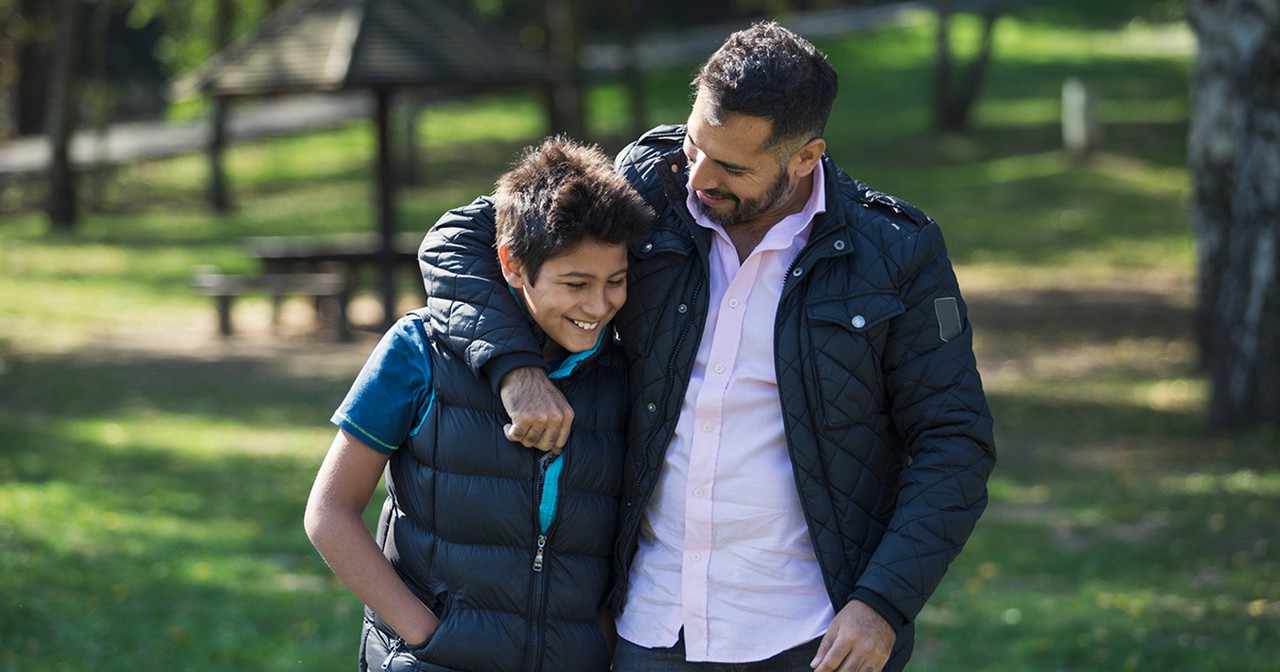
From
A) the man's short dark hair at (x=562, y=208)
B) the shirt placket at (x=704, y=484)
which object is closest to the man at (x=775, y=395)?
the shirt placket at (x=704, y=484)

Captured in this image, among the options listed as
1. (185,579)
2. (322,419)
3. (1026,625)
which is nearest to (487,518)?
(1026,625)

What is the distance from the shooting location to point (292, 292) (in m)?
16.2

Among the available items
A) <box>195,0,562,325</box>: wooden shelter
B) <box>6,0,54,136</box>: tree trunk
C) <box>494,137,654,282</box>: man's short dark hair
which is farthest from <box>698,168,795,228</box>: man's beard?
<box>6,0,54,136</box>: tree trunk

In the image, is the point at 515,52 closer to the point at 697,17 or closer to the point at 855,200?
the point at 855,200

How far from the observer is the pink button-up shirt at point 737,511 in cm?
295

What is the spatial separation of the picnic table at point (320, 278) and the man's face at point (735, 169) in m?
13.1

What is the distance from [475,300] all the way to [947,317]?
90cm

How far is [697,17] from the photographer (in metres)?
50.3

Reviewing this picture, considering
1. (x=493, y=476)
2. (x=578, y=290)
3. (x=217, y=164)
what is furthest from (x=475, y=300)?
(x=217, y=164)

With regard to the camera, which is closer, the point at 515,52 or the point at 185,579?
the point at 185,579

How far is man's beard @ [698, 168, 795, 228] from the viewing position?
298cm

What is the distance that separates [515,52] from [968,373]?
1473 centimetres

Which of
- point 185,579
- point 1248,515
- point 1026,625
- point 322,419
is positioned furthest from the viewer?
point 322,419

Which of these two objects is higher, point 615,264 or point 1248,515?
point 615,264
